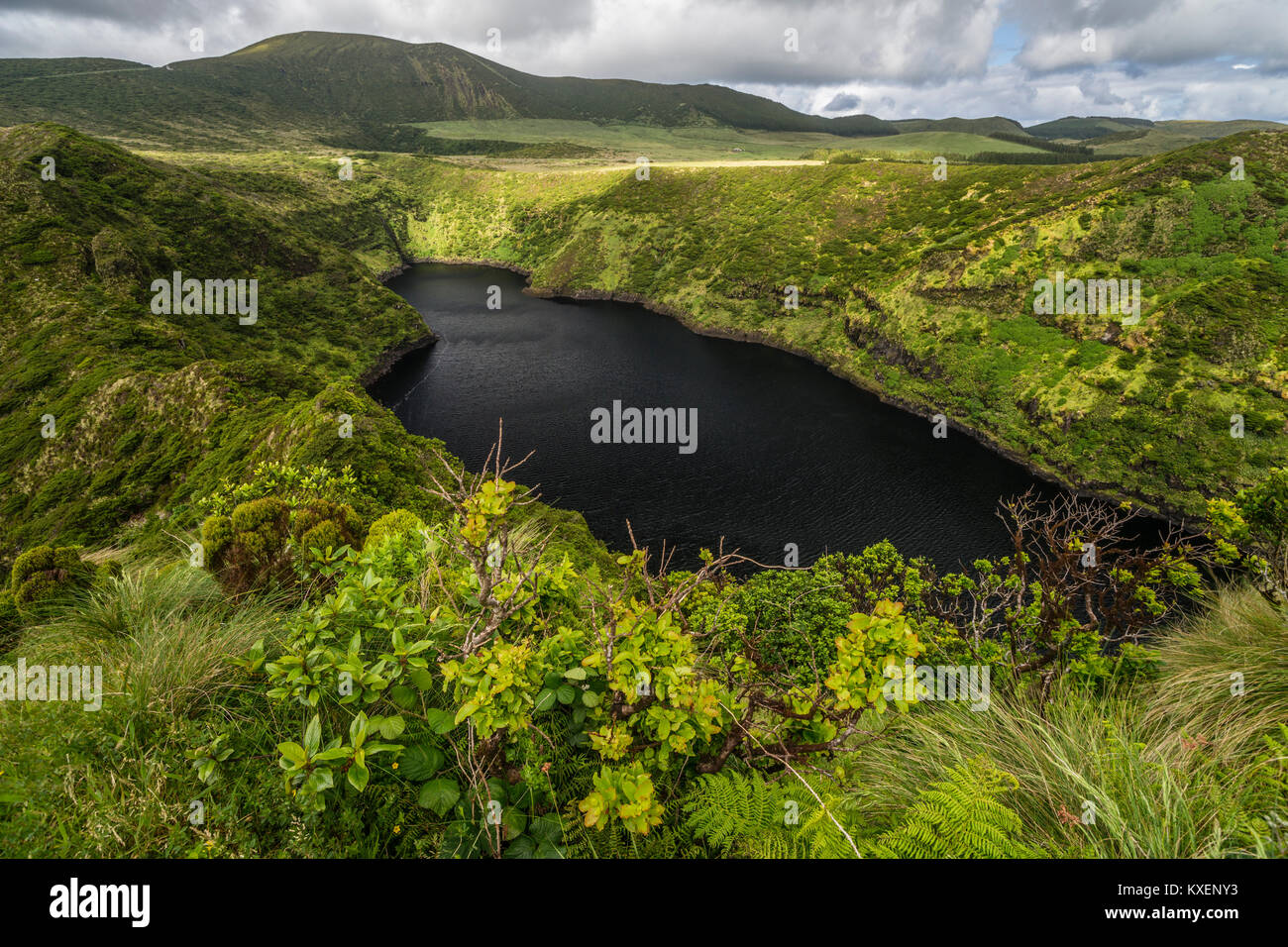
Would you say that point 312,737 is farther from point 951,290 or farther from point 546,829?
point 951,290

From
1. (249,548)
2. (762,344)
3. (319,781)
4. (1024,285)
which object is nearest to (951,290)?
(1024,285)

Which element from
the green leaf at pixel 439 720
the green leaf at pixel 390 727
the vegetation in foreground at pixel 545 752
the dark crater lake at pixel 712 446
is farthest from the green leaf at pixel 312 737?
the dark crater lake at pixel 712 446

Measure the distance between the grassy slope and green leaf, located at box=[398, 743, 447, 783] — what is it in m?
59.1

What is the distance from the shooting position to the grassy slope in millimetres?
47125

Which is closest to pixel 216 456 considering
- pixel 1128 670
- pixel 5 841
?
pixel 5 841

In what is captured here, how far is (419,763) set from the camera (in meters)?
3.53

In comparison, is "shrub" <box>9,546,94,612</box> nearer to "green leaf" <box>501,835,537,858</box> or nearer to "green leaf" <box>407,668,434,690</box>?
"green leaf" <box>407,668,434,690</box>

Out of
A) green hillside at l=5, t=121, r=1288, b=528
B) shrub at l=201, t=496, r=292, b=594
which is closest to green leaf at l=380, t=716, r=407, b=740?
shrub at l=201, t=496, r=292, b=594

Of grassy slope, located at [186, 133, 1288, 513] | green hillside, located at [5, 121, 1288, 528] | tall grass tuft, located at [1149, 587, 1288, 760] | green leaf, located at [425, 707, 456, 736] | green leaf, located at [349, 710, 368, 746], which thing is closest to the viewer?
green leaf, located at [349, 710, 368, 746]

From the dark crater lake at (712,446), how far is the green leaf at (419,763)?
71.6 feet

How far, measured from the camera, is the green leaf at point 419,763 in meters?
3.49

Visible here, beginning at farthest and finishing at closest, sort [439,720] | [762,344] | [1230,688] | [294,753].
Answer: [762,344] < [1230,688] < [439,720] < [294,753]

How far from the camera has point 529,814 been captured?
3.63 m

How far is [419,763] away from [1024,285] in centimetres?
7947
